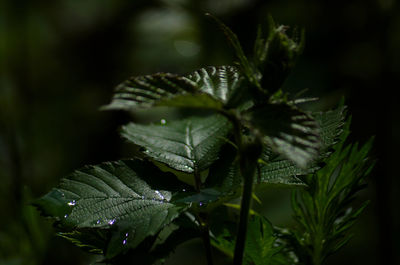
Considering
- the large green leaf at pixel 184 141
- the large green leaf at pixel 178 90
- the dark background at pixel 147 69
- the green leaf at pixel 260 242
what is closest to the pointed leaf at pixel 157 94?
the large green leaf at pixel 178 90

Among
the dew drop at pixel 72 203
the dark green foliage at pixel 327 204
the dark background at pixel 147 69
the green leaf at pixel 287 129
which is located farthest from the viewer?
the dark background at pixel 147 69

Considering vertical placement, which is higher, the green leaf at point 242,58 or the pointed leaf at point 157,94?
the green leaf at point 242,58

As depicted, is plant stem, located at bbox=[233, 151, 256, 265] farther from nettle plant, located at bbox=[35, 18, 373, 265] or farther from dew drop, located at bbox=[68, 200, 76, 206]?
dew drop, located at bbox=[68, 200, 76, 206]

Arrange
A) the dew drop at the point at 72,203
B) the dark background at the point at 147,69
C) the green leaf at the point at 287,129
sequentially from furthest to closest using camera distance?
the dark background at the point at 147,69 < the dew drop at the point at 72,203 < the green leaf at the point at 287,129

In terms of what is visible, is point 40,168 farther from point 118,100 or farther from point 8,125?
point 118,100

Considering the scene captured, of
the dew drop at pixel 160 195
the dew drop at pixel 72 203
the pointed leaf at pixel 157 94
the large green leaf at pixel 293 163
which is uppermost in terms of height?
the pointed leaf at pixel 157 94

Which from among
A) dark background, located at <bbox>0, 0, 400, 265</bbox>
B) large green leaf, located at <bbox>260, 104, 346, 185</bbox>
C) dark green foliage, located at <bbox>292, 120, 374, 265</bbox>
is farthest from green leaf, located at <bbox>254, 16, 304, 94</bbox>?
dark background, located at <bbox>0, 0, 400, 265</bbox>

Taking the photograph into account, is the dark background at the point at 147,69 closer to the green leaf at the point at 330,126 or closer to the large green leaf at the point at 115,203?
the large green leaf at the point at 115,203

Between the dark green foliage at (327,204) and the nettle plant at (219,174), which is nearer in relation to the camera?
the nettle plant at (219,174)
